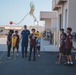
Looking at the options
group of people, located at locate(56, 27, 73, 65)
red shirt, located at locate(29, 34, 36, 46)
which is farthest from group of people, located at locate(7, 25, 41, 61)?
group of people, located at locate(56, 27, 73, 65)

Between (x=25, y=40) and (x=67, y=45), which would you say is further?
(x=25, y=40)

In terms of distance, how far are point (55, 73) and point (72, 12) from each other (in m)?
13.0

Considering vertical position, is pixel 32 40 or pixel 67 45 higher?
pixel 32 40

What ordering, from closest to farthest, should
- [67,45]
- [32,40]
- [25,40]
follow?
[67,45] → [32,40] → [25,40]

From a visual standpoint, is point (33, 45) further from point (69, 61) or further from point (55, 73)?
point (55, 73)

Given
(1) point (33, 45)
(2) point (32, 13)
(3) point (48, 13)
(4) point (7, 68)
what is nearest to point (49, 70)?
(4) point (7, 68)

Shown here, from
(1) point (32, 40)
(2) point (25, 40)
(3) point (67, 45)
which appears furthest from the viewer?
(2) point (25, 40)

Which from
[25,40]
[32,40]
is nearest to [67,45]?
[32,40]

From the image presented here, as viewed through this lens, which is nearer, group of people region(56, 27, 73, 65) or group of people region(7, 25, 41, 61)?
group of people region(56, 27, 73, 65)

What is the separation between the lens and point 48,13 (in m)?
51.3

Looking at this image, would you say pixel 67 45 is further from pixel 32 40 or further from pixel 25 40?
pixel 25 40

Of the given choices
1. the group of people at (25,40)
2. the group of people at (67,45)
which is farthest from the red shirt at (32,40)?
the group of people at (67,45)

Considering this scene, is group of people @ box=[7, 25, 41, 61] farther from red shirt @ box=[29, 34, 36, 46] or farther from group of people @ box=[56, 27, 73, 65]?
group of people @ box=[56, 27, 73, 65]

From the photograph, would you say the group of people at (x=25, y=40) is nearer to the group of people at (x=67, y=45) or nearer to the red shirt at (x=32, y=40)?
the red shirt at (x=32, y=40)
